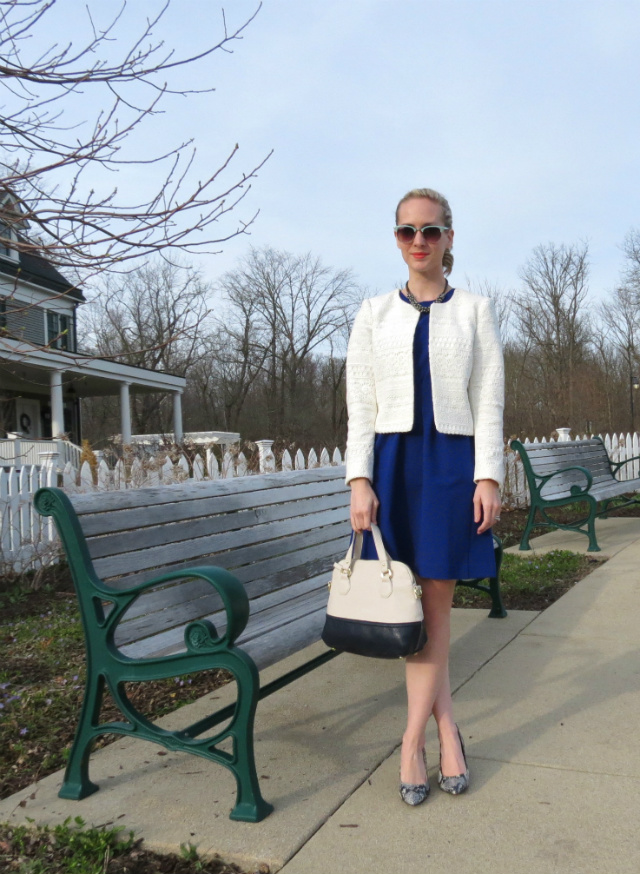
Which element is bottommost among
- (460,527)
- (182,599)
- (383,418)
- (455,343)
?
(182,599)

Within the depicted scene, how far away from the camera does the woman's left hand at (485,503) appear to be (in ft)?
8.05

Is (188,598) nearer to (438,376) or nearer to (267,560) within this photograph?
(267,560)

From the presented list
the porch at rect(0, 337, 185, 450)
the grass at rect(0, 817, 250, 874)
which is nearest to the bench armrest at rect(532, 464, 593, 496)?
the grass at rect(0, 817, 250, 874)

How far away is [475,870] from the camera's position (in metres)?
2.05

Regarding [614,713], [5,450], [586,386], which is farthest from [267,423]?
[614,713]

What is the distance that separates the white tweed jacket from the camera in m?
2.52

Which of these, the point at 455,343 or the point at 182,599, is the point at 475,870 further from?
the point at 455,343

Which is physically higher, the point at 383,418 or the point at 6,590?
the point at 383,418

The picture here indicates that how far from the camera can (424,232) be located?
260 cm

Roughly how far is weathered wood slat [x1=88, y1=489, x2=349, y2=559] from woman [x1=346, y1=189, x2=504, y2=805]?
0.74 meters

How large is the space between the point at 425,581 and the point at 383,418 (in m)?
0.55

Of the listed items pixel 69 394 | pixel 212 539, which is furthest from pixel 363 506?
pixel 69 394

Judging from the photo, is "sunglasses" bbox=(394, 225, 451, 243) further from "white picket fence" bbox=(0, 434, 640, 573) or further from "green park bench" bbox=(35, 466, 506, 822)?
"white picket fence" bbox=(0, 434, 640, 573)

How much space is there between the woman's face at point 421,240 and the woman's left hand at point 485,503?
76cm
